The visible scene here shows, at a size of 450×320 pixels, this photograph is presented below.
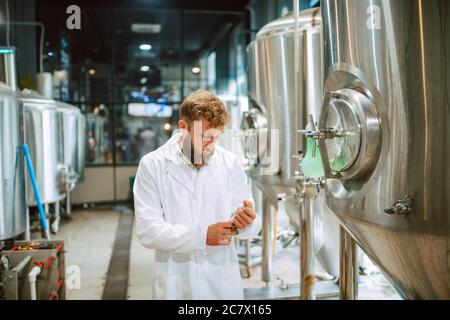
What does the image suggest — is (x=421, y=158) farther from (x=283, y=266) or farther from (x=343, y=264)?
(x=283, y=266)

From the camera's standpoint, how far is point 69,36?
116 cm

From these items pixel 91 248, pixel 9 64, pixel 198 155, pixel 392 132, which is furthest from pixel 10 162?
pixel 392 132

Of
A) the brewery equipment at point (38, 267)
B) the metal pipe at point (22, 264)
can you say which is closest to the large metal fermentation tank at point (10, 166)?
the brewery equipment at point (38, 267)

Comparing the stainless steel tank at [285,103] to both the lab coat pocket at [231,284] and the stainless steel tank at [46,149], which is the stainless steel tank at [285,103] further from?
the stainless steel tank at [46,149]

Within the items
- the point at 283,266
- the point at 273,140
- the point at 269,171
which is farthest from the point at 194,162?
the point at 283,266

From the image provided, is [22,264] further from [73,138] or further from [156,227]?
[73,138]

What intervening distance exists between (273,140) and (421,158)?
95cm

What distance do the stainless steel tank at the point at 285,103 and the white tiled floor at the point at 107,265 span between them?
827 mm

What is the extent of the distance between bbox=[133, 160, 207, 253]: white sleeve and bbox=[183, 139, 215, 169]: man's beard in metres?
0.11

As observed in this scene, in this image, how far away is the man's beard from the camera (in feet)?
3.53

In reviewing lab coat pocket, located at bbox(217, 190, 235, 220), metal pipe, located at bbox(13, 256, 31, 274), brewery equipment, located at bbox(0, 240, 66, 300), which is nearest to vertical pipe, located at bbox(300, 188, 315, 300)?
lab coat pocket, located at bbox(217, 190, 235, 220)

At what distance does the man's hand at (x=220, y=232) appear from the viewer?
1059mm

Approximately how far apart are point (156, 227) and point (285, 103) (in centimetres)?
107
